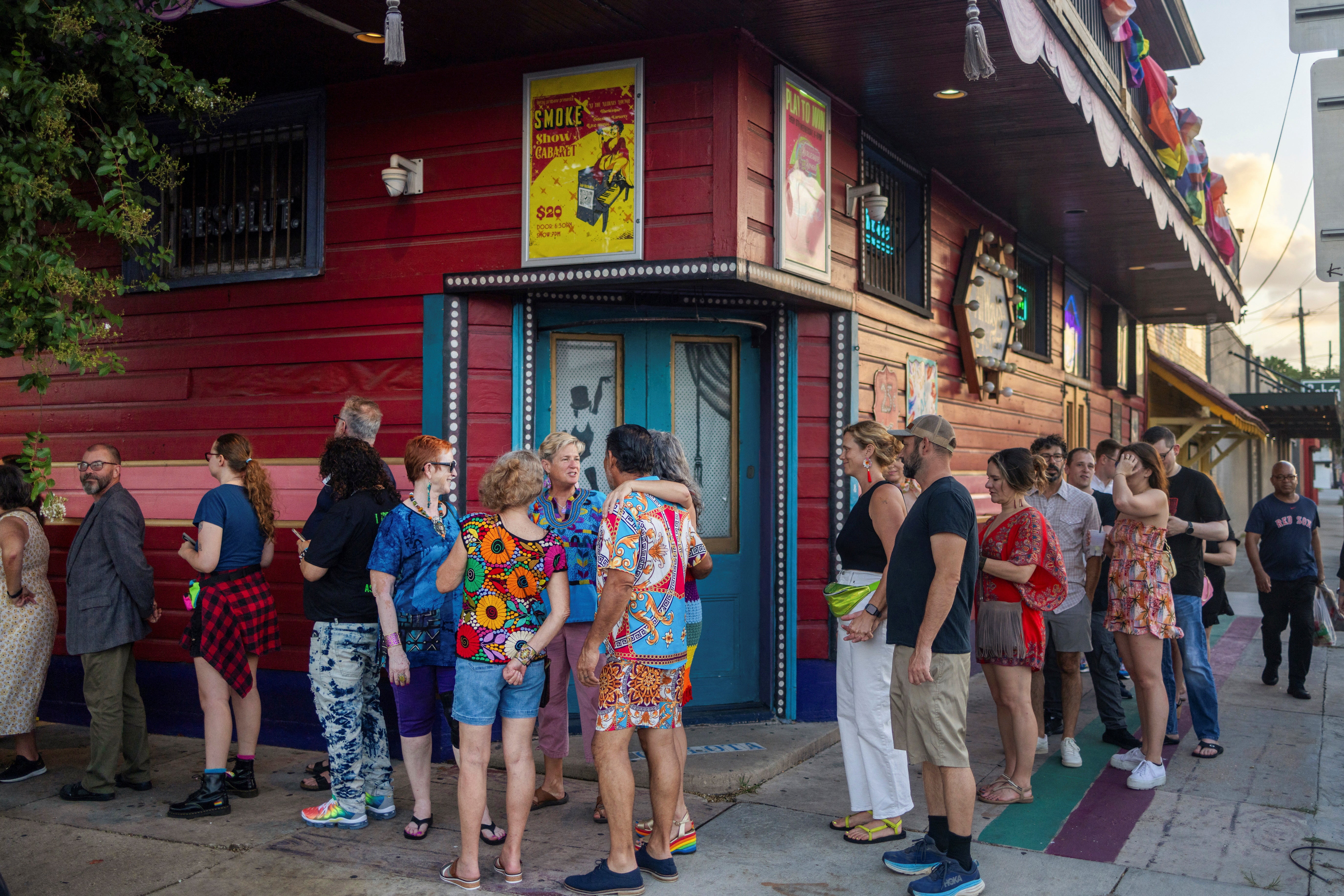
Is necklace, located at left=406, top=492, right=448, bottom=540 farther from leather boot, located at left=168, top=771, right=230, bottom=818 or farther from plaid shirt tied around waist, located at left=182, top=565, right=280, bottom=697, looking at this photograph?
leather boot, located at left=168, top=771, right=230, bottom=818

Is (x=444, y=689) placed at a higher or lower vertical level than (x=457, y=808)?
higher

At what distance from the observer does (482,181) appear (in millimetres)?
6238

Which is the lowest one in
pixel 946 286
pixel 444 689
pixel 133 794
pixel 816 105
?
pixel 133 794

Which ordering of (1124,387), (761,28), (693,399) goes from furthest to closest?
(1124,387) < (693,399) < (761,28)

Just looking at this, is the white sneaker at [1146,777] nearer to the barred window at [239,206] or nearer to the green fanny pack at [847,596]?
the green fanny pack at [847,596]

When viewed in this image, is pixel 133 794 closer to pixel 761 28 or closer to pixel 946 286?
pixel 761 28

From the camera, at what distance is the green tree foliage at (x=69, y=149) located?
4.73 metres

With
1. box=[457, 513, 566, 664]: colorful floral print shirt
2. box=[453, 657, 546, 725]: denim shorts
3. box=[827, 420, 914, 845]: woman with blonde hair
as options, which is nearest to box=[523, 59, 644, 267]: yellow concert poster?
box=[827, 420, 914, 845]: woman with blonde hair

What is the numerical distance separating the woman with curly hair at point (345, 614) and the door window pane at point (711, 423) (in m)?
2.35

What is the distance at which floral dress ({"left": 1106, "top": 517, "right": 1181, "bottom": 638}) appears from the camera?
5.30 m

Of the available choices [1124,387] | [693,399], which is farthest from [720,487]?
[1124,387]

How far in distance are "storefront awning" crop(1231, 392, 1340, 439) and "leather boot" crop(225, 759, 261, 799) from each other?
68.7 feet

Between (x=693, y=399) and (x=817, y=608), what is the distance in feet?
5.09

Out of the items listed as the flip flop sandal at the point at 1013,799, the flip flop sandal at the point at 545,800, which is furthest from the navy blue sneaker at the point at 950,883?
the flip flop sandal at the point at 545,800
